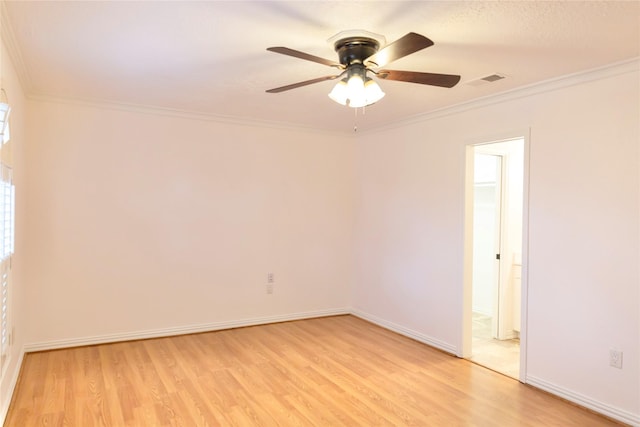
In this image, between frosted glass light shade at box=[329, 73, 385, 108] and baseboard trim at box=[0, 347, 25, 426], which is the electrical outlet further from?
baseboard trim at box=[0, 347, 25, 426]

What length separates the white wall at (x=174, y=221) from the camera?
12.8 feet

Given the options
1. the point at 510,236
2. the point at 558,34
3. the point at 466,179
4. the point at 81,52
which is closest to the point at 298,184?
the point at 466,179

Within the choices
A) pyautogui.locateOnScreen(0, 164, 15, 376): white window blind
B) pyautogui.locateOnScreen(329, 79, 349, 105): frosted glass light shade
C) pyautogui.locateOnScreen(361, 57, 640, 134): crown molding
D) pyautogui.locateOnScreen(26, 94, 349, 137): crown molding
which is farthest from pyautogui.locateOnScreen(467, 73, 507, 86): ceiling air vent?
pyautogui.locateOnScreen(0, 164, 15, 376): white window blind

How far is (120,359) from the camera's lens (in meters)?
3.69

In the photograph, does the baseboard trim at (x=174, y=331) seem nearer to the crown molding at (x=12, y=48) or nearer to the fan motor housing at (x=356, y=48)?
the crown molding at (x=12, y=48)

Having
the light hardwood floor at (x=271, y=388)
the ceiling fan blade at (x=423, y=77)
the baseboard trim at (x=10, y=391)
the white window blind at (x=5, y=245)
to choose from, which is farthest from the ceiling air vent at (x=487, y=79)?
the baseboard trim at (x=10, y=391)

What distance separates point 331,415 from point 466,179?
2407 millimetres

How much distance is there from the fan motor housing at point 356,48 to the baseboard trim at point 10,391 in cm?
295

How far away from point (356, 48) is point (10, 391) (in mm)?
3270

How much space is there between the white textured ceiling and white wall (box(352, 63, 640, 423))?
0.29 meters

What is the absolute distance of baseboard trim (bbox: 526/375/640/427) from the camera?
2.71 m

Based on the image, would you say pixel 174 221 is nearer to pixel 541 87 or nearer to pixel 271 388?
pixel 271 388

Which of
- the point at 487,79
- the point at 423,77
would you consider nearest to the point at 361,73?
the point at 423,77

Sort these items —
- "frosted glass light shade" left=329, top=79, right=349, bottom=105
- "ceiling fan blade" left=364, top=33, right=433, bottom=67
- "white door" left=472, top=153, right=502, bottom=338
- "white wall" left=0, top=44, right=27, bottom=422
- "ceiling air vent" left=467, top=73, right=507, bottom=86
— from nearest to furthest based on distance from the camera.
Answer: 1. "ceiling fan blade" left=364, top=33, right=433, bottom=67
2. "frosted glass light shade" left=329, top=79, right=349, bottom=105
3. "white wall" left=0, top=44, right=27, bottom=422
4. "ceiling air vent" left=467, top=73, right=507, bottom=86
5. "white door" left=472, top=153, right=502, bottom=338
